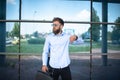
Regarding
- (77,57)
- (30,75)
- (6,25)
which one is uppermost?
(6,25)

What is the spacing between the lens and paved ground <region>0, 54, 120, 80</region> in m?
7.16

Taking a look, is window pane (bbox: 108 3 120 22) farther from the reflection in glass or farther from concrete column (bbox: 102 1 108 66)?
the reflection in glass

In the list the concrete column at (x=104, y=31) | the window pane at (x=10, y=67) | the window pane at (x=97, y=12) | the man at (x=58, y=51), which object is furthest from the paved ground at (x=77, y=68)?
the man at (x=58, y=51)

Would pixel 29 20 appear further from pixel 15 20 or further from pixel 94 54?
pixel 94 54

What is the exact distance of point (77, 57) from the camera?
7301mm

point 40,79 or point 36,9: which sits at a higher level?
point 36,9

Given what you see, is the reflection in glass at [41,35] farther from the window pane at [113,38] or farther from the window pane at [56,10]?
the window pane at [113,38]

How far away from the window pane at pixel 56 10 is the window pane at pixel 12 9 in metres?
0.17

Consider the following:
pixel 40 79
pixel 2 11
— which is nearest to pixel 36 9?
pixel 2 11

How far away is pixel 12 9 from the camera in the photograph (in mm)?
7129

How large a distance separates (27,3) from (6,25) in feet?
2.43

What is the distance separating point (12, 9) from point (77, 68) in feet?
7.06

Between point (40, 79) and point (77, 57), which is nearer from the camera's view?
point (40, 79)

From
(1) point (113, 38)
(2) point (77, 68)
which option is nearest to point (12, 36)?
(2) point (77, 68)
